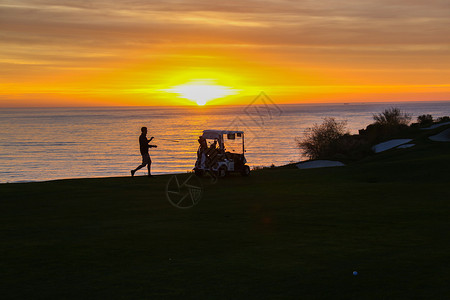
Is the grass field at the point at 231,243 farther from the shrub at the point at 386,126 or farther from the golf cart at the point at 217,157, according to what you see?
the shrub at the point at 386,126

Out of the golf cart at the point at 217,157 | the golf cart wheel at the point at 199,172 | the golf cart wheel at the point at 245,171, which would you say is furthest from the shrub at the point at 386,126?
the golf cart wheel at the point at 199,172

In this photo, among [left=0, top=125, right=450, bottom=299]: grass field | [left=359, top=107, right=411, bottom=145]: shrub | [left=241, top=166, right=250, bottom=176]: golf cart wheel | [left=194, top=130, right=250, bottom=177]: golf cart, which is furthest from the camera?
[left=359, top=107, right=411, bottom=145]: shrub

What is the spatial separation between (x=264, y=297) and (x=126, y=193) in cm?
1331

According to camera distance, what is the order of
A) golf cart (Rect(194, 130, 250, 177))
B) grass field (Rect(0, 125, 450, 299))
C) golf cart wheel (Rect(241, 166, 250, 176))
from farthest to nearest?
golf cart wheel (Rect(241, 166, 250, 176)) < golf cart (Rect(194, 130, 250, 177)) < grass field (Rect(0, 125, 450, 299))

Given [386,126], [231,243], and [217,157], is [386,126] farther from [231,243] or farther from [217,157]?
[231,243]

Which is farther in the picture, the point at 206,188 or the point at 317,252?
the point at 206,188

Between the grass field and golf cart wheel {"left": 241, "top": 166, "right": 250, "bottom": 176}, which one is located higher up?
the grass field

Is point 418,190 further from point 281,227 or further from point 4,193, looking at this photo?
point 4,193

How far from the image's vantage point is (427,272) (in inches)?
373

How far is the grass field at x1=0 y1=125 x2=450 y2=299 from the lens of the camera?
29.2 ft

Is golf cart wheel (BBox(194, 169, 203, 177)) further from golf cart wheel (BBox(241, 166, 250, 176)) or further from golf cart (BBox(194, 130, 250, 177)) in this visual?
golf cart wheel (BBox(241, 166, 250, 176))

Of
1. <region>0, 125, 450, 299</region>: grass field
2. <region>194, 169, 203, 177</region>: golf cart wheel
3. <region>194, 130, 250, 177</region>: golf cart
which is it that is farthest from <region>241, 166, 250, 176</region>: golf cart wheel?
<region>0, 125, 450, 299</region>: grass field

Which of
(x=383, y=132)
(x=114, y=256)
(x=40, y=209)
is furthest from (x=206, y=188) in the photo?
(x=383, y=132)

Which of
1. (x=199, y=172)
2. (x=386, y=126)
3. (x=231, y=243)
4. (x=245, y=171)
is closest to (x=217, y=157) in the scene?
(x=199, y=172)
